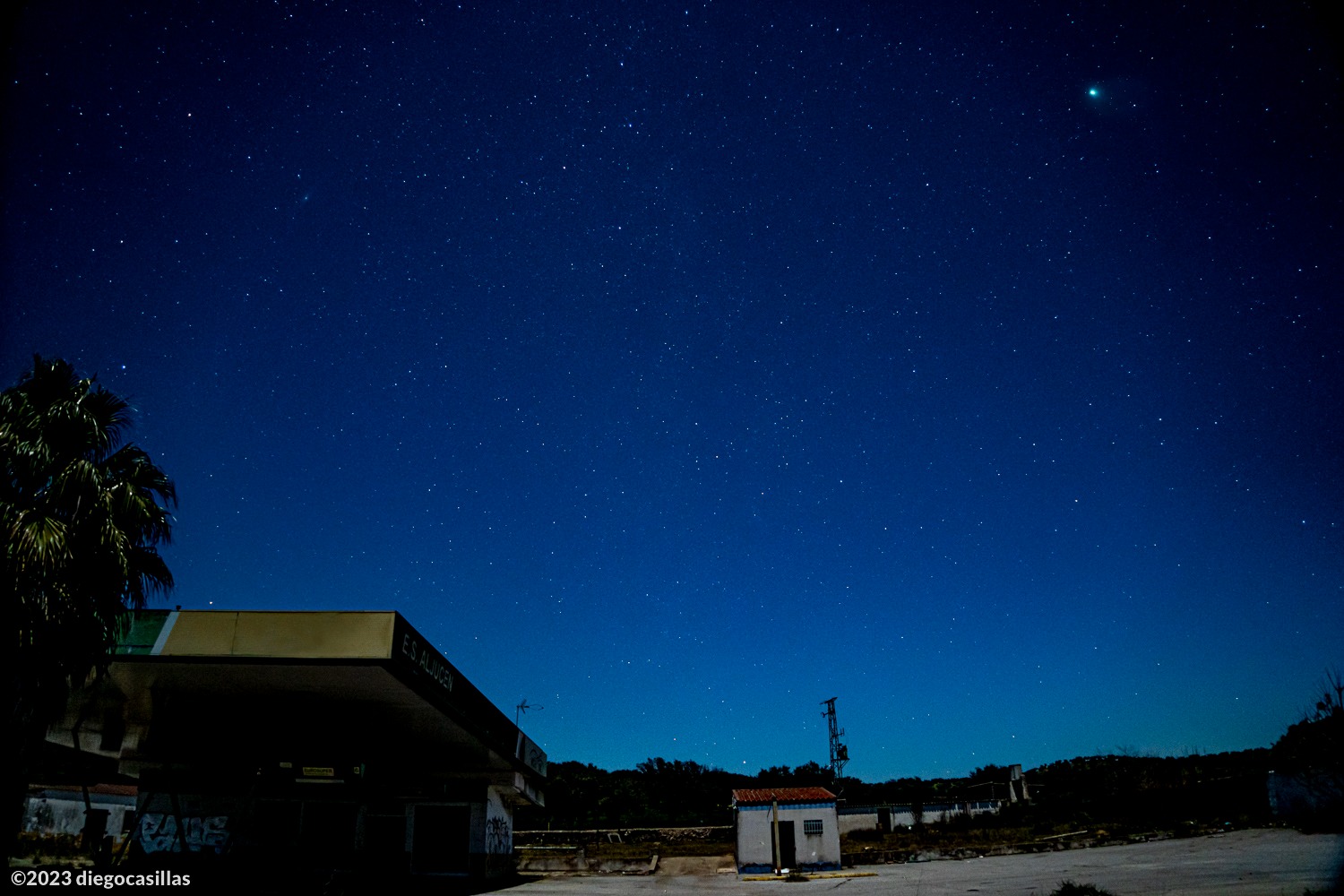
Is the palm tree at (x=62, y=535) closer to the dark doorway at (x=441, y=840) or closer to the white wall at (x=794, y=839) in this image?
the dark doorway at (x=441, y=840)

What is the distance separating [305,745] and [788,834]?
20.8 metres

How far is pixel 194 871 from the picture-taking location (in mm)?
14648

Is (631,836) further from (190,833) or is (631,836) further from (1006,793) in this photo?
(1006,793)

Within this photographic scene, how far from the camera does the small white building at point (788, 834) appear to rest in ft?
107

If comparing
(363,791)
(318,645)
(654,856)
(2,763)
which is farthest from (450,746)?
(654,856)

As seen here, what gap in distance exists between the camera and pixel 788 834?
3303cm

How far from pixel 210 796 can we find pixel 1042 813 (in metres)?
50.1

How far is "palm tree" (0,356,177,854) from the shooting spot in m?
9.77

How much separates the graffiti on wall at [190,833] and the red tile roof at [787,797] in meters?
20.0

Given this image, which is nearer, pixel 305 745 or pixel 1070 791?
pixel 305 745

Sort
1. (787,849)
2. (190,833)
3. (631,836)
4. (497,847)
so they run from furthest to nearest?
1. (631,836)
2. (787,849)
3. (497,847)
4. (190,833)

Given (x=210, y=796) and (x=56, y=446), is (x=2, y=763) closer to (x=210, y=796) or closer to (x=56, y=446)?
(x=56, y=446)

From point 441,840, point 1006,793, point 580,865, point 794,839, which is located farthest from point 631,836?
point 1006,793

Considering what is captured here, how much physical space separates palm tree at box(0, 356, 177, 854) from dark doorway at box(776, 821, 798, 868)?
28530mm
